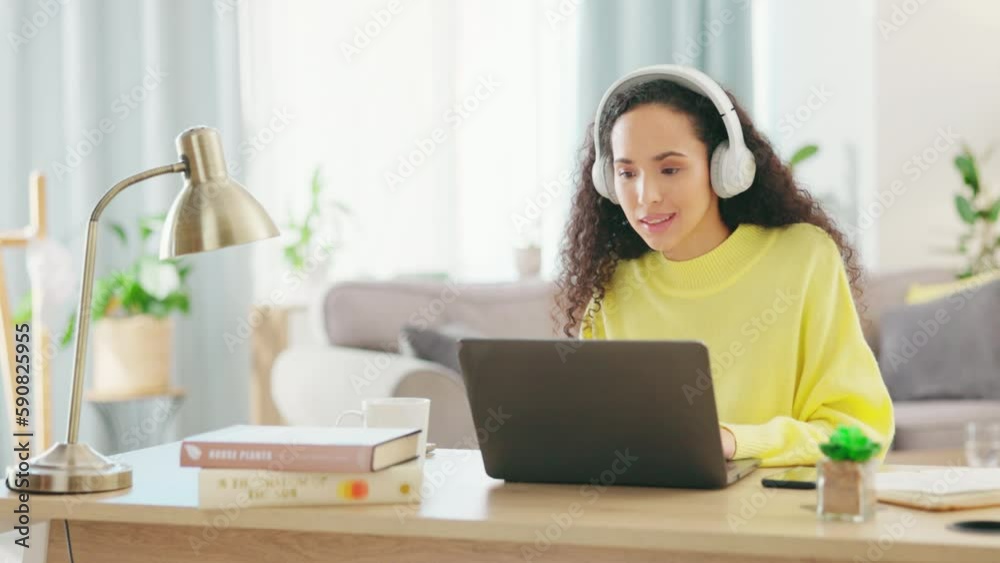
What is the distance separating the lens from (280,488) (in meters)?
1.31

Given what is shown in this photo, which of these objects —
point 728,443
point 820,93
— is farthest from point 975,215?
point 728,443

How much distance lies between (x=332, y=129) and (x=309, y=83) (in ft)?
0.65

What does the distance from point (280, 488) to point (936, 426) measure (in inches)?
103

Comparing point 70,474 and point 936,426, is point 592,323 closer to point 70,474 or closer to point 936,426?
point 70,474

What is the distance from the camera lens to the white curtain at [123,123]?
4.36 m

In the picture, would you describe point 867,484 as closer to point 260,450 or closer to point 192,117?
point 260,450

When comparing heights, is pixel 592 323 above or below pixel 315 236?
below

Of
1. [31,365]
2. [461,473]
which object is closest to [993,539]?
[461,473]

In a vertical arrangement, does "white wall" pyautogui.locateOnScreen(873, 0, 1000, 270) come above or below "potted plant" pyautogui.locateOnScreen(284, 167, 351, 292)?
above

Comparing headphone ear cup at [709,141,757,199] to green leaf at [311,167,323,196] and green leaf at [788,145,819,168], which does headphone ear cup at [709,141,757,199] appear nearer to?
green leaf at [788,145,819,168]

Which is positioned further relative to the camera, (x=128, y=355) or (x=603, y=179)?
(x=128, y=355)

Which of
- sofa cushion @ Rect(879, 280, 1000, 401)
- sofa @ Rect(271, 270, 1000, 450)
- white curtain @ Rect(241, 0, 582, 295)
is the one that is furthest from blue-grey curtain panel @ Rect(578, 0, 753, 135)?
sofa cushion @ Rect(879, 280, 1000, 401)

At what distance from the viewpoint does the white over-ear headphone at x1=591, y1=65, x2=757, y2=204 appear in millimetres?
1766

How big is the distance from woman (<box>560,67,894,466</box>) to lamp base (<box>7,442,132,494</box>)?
2.60 feet
